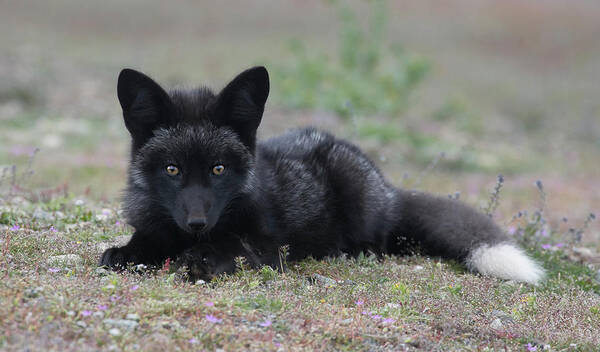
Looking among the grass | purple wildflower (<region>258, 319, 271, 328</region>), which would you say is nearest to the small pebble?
the grass

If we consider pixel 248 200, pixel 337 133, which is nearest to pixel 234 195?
pixel 248 200

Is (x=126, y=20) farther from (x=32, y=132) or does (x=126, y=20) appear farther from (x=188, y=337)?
(x=188, y=337)

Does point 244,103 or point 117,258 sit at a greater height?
point 244,103

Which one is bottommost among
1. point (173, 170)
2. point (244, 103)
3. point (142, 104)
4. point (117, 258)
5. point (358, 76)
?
point (117, 258)

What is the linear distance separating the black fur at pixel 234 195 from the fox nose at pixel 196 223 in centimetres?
3

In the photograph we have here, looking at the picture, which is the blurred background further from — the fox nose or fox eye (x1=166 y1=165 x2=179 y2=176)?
the fox nose

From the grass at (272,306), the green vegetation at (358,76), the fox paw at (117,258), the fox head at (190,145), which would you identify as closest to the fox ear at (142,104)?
the fox head at (190,145)

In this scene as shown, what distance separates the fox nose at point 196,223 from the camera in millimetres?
4094

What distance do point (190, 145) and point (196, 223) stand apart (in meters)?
0.60

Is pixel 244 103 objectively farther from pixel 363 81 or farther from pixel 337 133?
pixel 363 81

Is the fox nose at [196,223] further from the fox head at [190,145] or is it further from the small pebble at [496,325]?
the small pebble at [496,325]

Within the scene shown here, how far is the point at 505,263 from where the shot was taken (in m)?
5.50

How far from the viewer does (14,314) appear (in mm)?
3264

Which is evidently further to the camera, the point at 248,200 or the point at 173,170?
the point at 248,200
